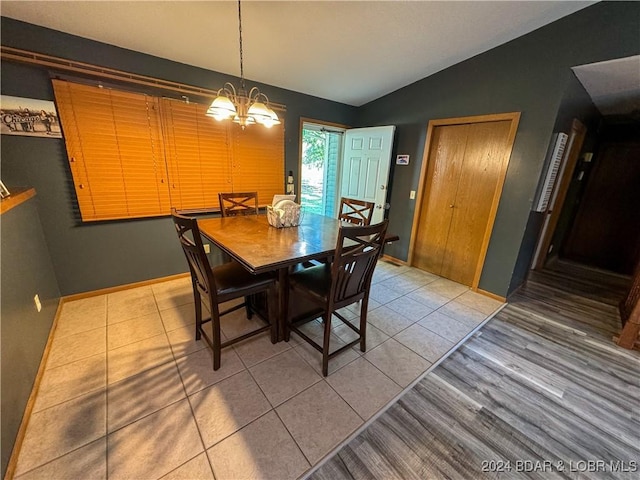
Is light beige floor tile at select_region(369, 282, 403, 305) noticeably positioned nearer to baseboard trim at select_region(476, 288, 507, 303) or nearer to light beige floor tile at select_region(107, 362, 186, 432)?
baseboard trim at select_region(476, 288, 507, 303)

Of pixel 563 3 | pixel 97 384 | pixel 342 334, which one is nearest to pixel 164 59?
pixel 97 384

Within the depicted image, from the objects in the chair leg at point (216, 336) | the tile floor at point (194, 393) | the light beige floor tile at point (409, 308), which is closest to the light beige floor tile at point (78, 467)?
the tile floor at point (194, 393)

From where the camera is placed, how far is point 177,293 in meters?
2.69

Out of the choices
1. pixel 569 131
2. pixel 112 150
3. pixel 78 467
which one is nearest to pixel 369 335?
pixel 78 467

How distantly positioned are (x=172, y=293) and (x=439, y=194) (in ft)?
11.2

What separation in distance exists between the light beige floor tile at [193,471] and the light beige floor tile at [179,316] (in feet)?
3.81

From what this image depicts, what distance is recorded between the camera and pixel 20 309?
4.93 feet

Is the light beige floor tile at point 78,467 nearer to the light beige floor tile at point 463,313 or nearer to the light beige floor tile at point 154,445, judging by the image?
the light beige floor tile at point 154,445

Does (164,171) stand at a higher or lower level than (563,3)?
lower

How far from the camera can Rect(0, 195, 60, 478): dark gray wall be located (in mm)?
1219

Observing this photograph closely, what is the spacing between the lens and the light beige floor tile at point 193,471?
1.14 m

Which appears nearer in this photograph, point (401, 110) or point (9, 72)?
point (9, 72)

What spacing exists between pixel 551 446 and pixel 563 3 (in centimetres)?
313

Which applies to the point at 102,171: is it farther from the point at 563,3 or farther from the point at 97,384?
the point at 563,3
